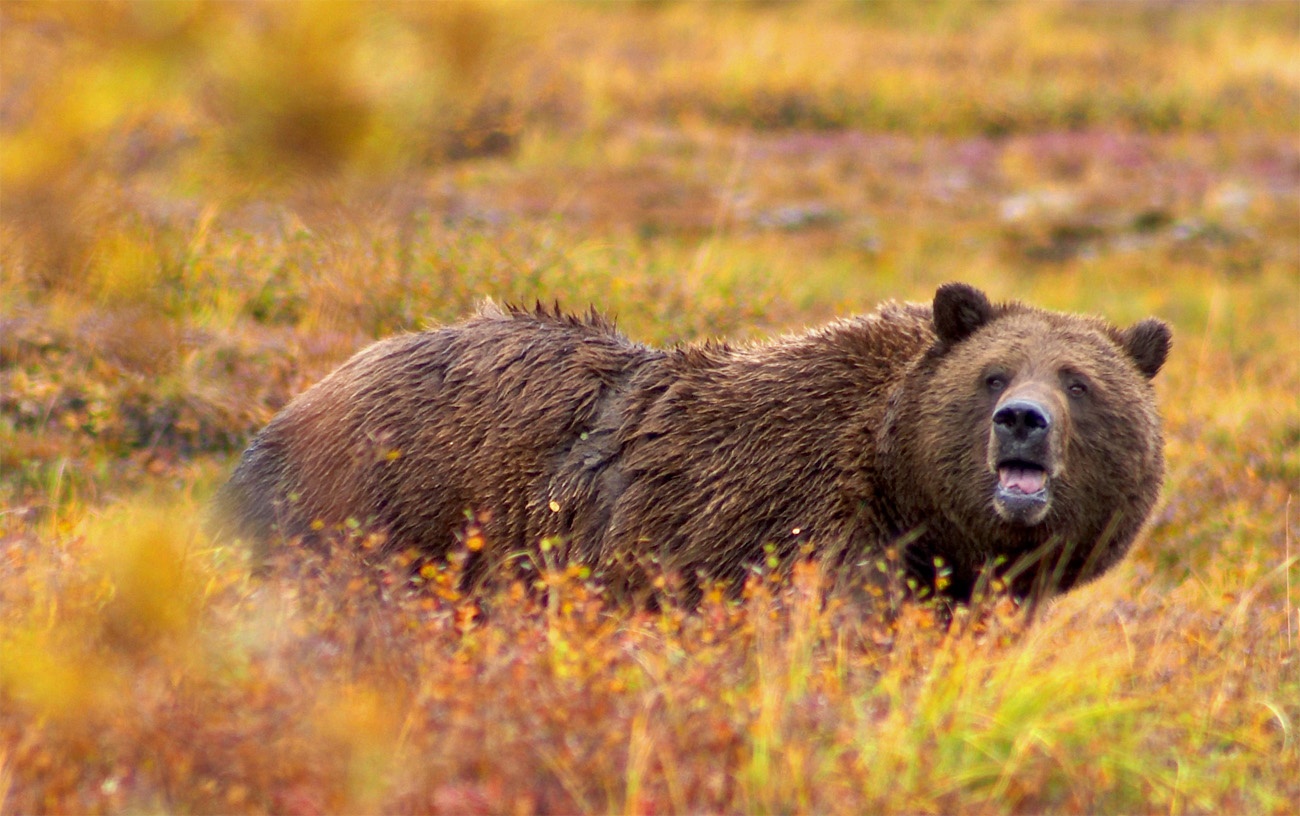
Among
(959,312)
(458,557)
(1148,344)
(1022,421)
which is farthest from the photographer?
(1148,344)

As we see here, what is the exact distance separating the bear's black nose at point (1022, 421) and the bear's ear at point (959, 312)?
56 centimetres

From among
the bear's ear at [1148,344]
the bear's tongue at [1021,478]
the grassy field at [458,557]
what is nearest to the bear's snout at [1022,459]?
the bear's tongue at [1021,478]

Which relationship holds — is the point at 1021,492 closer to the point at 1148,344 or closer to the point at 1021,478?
the point at 1021,478

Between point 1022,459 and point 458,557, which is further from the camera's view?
point 1022,459

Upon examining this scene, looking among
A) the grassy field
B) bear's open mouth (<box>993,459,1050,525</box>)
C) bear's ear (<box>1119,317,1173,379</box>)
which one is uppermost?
bear's ear (<box>1119,317,1173,379</box>)

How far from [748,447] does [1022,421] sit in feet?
3.35

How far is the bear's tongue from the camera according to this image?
16.1 feet

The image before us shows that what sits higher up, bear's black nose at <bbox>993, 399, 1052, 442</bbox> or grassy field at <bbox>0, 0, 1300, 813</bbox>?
bear's black nose at <bbox>993, 399, 1052, 442</bbox>

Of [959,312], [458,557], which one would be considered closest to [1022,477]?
[959,312]

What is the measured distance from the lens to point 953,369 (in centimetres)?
525

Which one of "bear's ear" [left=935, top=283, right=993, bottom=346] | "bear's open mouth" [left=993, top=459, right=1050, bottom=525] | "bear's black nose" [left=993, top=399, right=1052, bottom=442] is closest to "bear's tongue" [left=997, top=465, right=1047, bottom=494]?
"bear's open mouth" [left=993, top=459, right=1050, bottom=525]

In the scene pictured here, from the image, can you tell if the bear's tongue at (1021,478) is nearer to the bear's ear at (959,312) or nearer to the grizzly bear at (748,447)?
the grizzly bear at (748,447)

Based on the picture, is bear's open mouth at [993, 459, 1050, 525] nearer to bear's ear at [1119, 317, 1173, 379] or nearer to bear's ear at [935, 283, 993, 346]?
bear's ear at [935, 283, 993, 346]

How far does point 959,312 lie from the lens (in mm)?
5355
